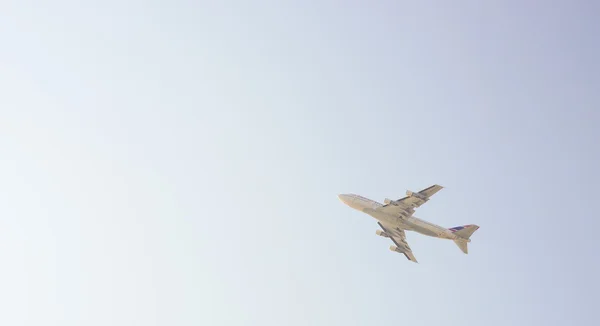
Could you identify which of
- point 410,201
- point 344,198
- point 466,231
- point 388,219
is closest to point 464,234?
point 466,231

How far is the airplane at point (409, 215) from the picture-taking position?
111 m

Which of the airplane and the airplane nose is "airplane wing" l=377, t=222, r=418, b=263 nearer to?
the airplane

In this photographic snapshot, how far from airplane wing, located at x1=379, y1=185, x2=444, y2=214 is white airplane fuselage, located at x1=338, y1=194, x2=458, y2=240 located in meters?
1.80

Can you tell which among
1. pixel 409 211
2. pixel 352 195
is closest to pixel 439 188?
pixel 409 211

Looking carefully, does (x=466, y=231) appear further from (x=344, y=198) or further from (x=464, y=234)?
(x=344, y=198)

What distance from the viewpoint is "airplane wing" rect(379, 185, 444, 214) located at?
108875 mm

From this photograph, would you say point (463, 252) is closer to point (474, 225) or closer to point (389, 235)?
point (474, 225)

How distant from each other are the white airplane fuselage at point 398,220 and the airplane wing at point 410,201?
1.80 metres

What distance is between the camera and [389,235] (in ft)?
410

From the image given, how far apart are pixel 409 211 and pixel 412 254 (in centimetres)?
1637

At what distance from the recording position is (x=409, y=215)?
377ft

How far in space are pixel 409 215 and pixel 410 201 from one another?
4.03m

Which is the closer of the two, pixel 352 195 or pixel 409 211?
pixel 409 211

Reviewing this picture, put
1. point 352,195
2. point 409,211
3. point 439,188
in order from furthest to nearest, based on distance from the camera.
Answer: point 352,195
point 409,211
point 439,188
